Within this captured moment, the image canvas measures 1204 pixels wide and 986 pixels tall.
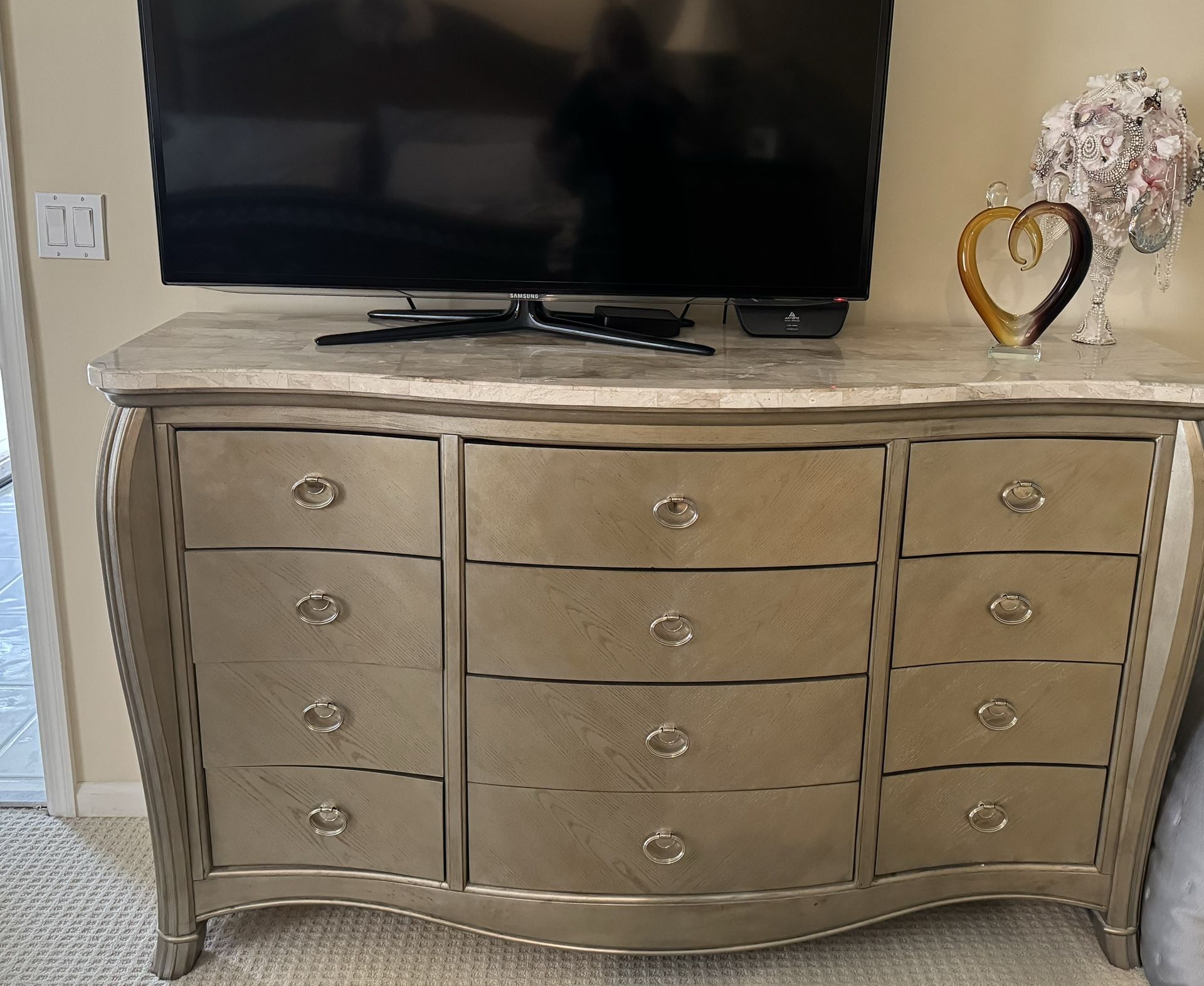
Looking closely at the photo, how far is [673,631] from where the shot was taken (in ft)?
4.73

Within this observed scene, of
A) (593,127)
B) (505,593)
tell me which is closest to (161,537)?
(505,593)

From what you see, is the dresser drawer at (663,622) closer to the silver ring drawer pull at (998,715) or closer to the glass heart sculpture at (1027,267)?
the silver ring drawer pull at (998,715)

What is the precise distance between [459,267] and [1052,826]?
4.11 feet

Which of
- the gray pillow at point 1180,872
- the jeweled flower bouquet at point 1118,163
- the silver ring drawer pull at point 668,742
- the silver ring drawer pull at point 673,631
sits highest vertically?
the jeweled flower bouquet at point 1118,163

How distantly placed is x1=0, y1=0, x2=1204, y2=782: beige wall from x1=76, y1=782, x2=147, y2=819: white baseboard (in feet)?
1.45

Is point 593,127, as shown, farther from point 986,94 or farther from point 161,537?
point 161,537

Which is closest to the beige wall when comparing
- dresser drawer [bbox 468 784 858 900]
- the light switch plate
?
the light switch plate

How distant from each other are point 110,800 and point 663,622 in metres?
1.25

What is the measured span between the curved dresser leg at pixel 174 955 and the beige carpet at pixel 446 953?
0.02 m

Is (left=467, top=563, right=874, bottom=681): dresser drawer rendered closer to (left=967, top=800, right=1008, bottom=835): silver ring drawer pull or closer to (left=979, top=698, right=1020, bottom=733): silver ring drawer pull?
(left=979, top=698, right=1020, bottom=733): silver ring drawer pull


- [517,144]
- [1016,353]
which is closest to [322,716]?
[517,144]

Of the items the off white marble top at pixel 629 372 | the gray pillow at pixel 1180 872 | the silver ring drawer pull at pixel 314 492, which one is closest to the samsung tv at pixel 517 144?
the off white marble top at pixel 629 372

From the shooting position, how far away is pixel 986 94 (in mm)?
1771

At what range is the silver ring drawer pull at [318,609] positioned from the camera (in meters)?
1.46
